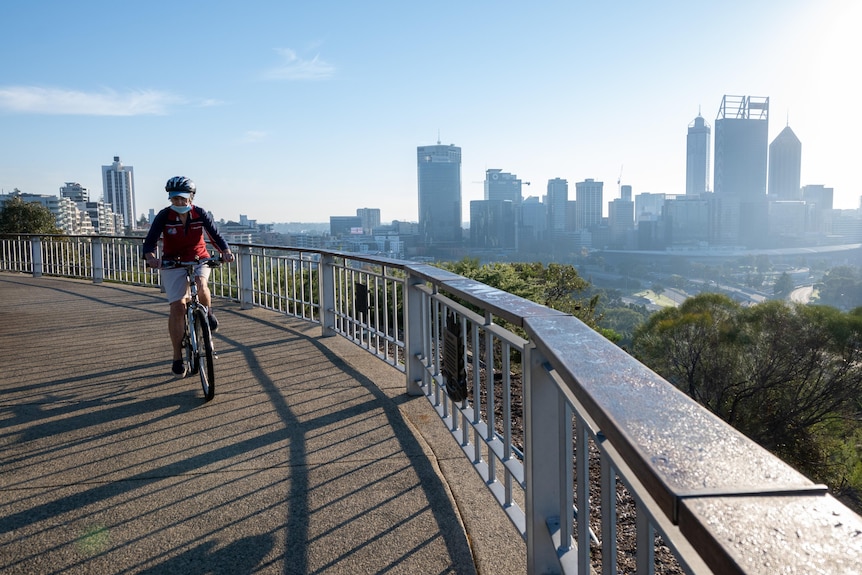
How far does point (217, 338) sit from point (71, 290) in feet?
27.9

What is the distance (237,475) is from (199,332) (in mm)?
2384

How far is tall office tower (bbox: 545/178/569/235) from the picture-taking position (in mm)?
115750

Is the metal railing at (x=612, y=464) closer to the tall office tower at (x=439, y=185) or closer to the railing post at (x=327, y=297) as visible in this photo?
the railing post at (x=327, y=297)

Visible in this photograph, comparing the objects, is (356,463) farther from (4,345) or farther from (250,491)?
(4,345)

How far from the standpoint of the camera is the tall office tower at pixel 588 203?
12244 cm

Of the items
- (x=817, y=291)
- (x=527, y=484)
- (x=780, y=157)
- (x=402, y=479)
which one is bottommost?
(x=817, y=291)

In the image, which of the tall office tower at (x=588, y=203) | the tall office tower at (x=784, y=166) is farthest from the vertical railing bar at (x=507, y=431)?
the tall office tower at (x=784, y=166)

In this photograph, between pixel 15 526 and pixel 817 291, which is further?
pixel 817 291

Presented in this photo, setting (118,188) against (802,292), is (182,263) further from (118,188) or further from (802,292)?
(118,188)

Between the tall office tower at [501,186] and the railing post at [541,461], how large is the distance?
129m

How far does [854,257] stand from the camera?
9481 cm

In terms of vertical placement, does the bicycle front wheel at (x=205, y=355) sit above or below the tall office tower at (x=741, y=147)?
below

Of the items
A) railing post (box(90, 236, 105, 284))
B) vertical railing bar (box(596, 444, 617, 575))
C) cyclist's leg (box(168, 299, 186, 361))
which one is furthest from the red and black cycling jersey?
railing post (box(90, 236, 105, 284))

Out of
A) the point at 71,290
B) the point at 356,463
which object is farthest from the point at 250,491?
the point at 71,290
